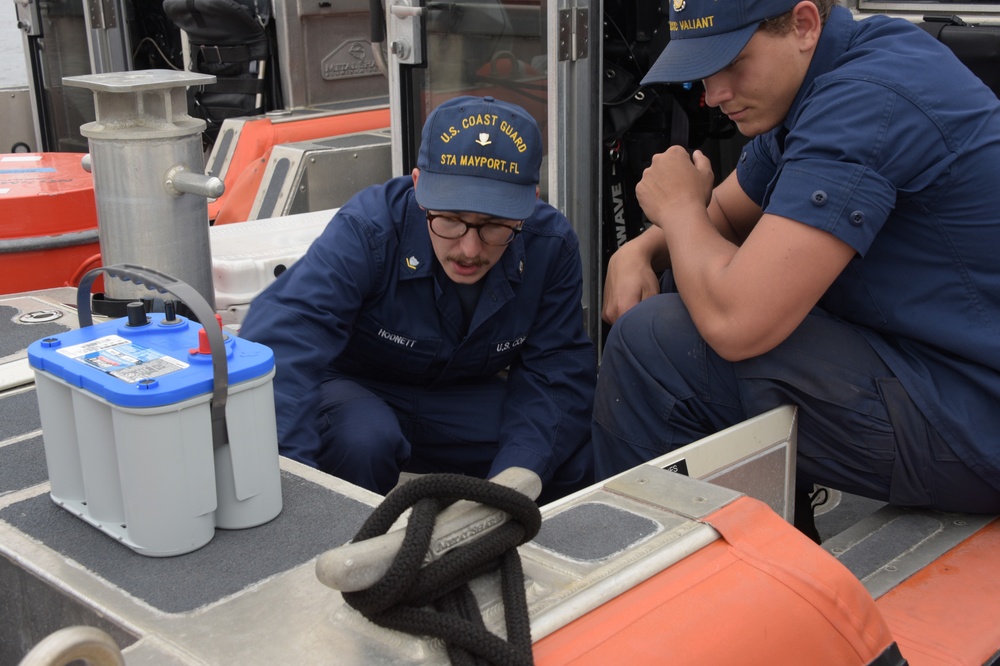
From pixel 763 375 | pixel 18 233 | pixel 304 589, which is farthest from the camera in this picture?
pixel 18 233

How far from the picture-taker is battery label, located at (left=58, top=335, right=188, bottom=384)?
1271mm

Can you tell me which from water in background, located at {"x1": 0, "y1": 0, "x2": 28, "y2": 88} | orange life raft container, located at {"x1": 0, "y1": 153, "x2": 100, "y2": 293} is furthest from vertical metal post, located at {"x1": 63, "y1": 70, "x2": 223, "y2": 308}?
water in background, located at {"x1": 0, "y1": 0, "x2": 28, "y2": 88}

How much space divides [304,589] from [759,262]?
0.93 metres

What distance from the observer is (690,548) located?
124cm

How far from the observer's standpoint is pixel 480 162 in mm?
2045

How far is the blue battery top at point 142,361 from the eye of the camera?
1225 mm

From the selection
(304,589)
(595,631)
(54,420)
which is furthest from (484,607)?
(54,420)

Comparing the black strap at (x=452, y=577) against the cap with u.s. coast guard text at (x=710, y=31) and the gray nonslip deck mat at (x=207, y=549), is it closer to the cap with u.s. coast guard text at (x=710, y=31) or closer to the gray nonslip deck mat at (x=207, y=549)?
the gray nonslip deck mat at (x=207, y=549)

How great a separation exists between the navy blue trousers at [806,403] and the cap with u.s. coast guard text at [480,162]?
0.33m

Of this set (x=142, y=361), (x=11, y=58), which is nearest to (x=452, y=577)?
(x=142, y=361)

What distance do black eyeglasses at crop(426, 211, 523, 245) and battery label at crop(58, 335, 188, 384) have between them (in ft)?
2.66

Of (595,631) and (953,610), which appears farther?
(953,610)

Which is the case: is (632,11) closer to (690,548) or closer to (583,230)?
(583,230)

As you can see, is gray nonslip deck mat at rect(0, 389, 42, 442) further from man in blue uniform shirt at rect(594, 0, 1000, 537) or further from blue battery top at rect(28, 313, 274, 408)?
man in blue uniform shirt at rect(594, 0, 1000, 537)
